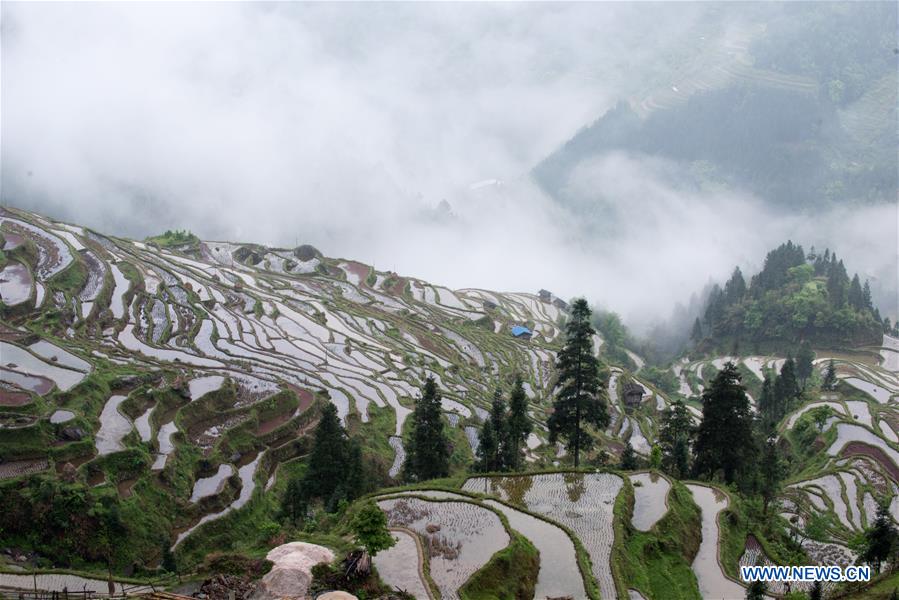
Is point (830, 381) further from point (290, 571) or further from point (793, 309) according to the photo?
point (290, 571)

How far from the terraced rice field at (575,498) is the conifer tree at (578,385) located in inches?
168

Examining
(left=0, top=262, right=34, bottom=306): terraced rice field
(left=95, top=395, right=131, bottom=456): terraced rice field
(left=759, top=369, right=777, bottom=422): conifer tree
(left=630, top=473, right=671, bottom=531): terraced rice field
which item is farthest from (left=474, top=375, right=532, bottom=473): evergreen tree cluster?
(left=759, top=369, right=777, bottom=422): conifer tree

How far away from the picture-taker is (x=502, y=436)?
128 ft

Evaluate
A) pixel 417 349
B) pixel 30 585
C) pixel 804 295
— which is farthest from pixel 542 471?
pixel 804 295

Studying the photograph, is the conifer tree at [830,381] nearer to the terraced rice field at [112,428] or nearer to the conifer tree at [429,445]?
the conifer tree at [429,445]

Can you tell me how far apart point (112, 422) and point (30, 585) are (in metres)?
15.7

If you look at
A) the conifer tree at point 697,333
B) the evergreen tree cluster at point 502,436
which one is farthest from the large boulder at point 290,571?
the conifer tree at point 697,333

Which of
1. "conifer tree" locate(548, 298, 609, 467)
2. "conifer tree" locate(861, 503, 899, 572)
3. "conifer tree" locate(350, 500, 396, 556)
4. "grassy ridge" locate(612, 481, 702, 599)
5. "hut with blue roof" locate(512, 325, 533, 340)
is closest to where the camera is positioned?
"conifer tree" locate(350, 500, 396, 556)

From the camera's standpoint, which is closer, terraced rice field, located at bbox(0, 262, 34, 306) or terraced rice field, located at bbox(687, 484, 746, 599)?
terraced rice field, located at bbox(687, 484, 746, 599)

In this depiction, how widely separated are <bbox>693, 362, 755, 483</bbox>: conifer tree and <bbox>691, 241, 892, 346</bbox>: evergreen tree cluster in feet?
273

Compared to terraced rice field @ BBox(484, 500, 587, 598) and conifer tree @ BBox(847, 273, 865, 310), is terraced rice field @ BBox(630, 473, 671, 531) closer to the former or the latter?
terraced rice field @ BBox(484, 500, 587, 598)

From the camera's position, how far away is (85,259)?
70438 mm

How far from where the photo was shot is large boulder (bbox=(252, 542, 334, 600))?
66.8 ft

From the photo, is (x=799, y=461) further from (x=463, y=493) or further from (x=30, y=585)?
(x=30, y=585)
